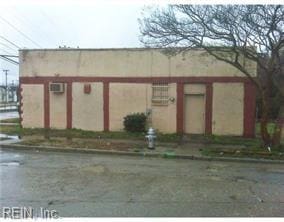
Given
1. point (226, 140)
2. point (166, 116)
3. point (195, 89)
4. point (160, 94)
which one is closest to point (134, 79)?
point (160, 94)

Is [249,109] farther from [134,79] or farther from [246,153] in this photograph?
[246,153]

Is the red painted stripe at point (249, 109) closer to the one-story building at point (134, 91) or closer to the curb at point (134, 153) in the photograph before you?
the one-story building at point (134, 91)

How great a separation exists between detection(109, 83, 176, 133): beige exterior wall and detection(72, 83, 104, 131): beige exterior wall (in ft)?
1.84

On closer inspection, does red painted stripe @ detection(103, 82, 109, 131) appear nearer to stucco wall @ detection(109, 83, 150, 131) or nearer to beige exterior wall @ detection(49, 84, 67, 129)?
stucco wall @ detection(109, 83, 150, 131)

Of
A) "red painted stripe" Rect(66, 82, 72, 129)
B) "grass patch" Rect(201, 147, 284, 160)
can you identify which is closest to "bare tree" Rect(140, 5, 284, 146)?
"grass patch" Rect(201, 147, 284, 160)

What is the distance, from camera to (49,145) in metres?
17.0

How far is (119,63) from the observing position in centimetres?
2248

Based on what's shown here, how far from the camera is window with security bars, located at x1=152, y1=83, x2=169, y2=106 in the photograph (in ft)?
72.5

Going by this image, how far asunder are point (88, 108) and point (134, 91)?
8.08ft

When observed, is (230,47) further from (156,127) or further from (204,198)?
(204,198)

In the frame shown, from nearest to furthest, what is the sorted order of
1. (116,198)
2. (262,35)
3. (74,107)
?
(116,198) → (262,35) → (74,107)

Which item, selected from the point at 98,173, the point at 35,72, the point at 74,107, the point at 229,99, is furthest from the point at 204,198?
the point at 35,72

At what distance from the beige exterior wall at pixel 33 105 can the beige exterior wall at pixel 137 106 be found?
3701 mm

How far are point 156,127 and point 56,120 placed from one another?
200 inches
